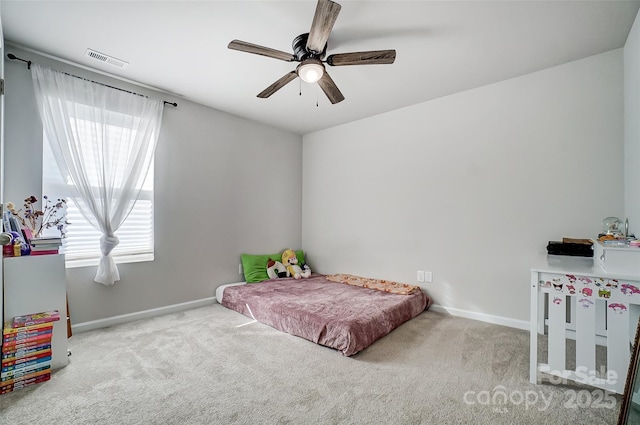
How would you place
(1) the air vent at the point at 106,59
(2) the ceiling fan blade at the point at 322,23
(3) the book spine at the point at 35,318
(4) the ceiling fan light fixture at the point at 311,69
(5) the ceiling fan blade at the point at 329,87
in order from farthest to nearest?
(1) the air vent at the point at 106,59
(5) the ceiling fan blade at the point at 329,87
(4) the ceiling fan light fixture at the point at 311,69
(3) the book spine at the point at 35,318
(2) the ceiling fan blade at the point at 322,23

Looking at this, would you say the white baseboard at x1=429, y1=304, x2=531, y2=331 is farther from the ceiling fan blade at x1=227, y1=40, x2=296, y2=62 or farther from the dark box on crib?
the ceiling fan blade at x1=227, y1=40, x2=296, y2=62

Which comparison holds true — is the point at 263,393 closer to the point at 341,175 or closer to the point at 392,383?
the point at 392,383

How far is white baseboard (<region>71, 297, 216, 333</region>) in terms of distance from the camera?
8.68 ft

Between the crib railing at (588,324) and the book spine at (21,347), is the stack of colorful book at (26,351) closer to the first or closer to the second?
the book spine at (21,347)

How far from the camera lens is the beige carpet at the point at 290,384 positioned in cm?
155

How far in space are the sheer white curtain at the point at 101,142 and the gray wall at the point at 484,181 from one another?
254cm

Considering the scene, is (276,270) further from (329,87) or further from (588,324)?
(588,324)

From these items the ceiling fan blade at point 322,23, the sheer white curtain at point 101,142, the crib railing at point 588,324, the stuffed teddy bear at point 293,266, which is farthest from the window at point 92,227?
the crib railing at point 588,324

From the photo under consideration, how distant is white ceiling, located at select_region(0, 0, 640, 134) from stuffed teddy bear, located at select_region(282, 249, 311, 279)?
229 centimetres

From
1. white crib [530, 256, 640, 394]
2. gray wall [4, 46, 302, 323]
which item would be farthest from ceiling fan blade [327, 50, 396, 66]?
gray wall [4, 46, 302, 323]

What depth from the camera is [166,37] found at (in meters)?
2.21

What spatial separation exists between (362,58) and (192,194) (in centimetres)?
246

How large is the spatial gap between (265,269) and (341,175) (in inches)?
68.5

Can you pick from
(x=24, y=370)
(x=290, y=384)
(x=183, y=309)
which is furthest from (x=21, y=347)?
(x=290, y=384)
